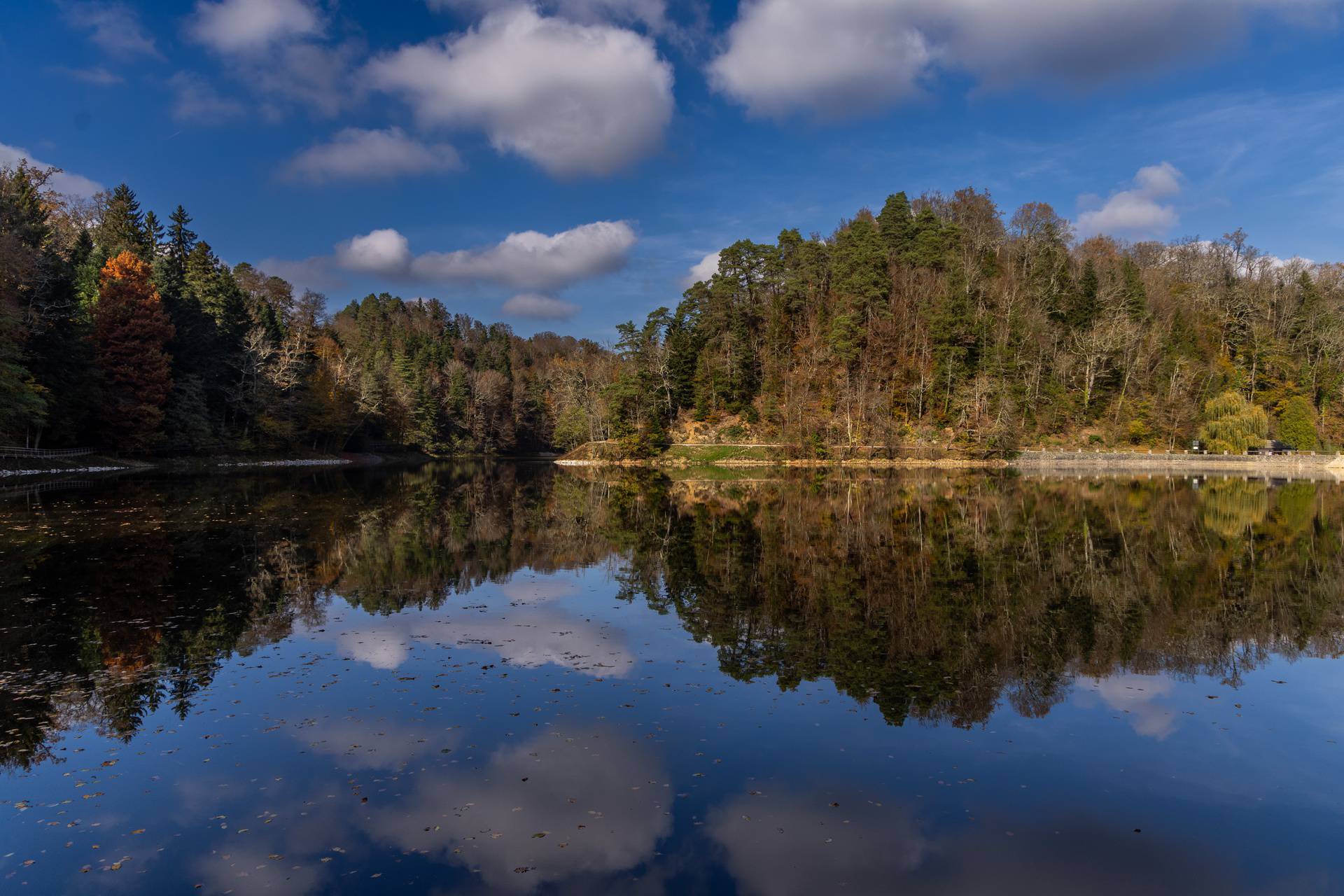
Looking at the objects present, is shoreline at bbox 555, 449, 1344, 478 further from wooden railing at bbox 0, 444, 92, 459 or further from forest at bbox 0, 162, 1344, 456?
wooden railing at bbox 0, 444, 92, 459

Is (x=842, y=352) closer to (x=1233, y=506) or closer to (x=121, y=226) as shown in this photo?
(x=1233, y=506)

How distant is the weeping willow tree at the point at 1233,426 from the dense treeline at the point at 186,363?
235 ft

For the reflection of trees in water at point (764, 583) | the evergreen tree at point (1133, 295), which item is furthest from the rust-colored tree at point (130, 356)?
the evergreen tree at point (1133, 295)

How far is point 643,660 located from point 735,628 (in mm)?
2341

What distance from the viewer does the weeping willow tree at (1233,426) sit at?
2901 inches

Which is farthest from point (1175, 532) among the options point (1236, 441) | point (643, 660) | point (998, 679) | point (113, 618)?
point (1236, 441)

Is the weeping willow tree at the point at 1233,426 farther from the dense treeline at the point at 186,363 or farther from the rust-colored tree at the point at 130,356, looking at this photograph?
the rust-colored tree at the point at 130,356

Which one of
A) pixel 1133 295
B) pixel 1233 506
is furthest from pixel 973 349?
pixel 1233 506

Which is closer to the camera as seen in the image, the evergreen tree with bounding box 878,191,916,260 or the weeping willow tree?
the weeping willow tree

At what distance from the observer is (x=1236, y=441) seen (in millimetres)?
73812

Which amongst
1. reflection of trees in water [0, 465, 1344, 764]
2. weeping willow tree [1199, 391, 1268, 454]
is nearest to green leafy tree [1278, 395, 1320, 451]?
weeping willow tree [1199, 391, 1268, 454]

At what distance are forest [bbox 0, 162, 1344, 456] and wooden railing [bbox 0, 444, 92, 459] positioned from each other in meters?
1.69

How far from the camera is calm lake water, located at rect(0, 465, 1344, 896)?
6.73 metres

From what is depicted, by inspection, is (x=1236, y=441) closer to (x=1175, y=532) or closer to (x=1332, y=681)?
(x=1175, y=532)
